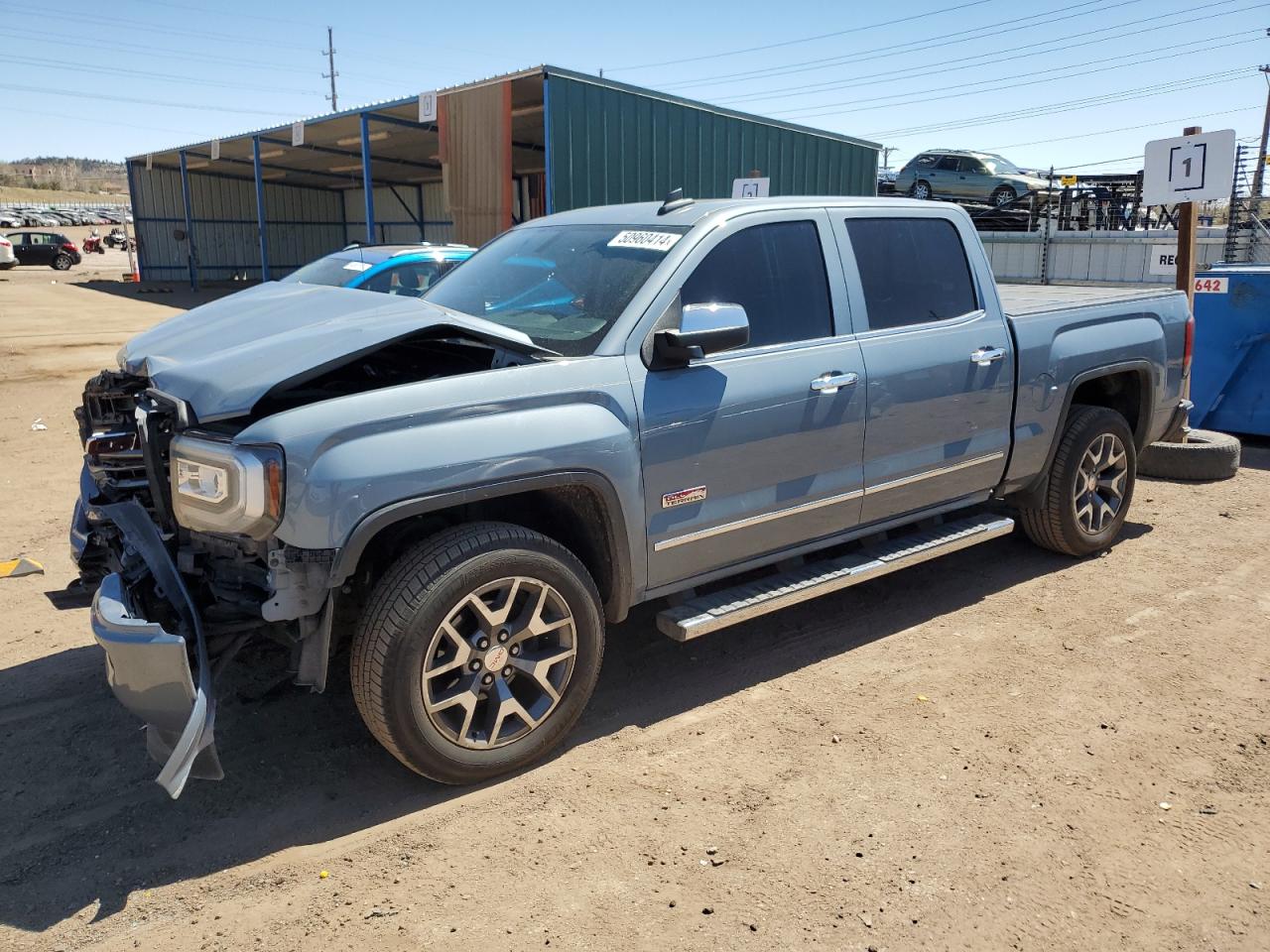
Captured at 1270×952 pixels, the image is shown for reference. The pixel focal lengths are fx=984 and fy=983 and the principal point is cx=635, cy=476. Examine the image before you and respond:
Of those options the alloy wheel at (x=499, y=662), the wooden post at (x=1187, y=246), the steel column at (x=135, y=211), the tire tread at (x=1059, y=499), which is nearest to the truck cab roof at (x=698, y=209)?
the tire tread at (x=1059, y=499)

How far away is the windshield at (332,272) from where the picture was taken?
35.8ft

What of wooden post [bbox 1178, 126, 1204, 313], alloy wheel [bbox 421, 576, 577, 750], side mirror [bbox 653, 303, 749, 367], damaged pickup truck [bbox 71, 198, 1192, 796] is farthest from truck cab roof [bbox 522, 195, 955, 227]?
wooden post [bbox 1178, 126, 1204, 313]

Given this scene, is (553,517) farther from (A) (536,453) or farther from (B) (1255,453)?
(B) (1255,453)

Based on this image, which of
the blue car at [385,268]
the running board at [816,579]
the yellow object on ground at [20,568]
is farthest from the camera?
the blue car at [385,268]

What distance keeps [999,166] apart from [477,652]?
82.3 ft

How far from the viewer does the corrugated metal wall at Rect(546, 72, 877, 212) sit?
1598cm

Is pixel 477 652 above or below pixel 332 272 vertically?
below

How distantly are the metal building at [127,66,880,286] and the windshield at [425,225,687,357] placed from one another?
11.4 m

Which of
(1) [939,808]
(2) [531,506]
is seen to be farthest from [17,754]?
(1) [939,808]

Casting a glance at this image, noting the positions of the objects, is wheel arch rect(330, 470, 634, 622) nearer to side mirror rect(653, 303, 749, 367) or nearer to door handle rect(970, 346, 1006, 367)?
side mirror rect(653, 303, 749, 367)

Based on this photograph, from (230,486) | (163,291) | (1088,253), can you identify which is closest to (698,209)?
(230,486)

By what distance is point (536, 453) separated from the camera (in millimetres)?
3391

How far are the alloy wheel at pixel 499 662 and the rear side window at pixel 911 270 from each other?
210 centimetres

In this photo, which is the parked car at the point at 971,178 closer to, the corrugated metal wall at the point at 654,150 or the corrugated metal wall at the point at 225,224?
the corrugated metal wall at the point at 654,150
